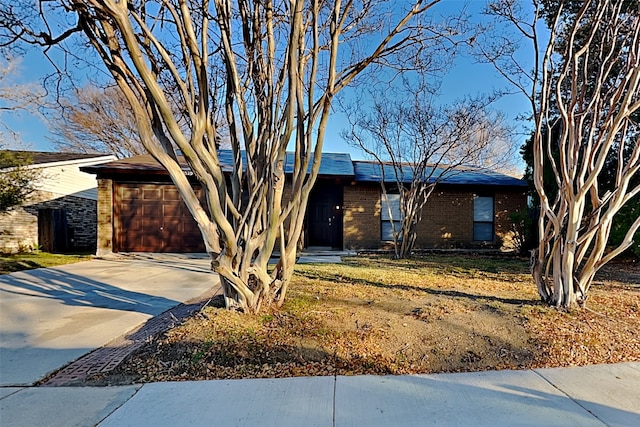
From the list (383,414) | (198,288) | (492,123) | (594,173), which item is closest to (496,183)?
(492,123)

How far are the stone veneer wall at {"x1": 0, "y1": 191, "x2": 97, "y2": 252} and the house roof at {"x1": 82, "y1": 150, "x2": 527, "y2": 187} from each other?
137 inches

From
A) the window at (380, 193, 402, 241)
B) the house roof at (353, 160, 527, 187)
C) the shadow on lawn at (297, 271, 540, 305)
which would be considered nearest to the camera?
the shadow on lawn at (297, 271, 540, 305)

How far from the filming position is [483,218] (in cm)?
1241

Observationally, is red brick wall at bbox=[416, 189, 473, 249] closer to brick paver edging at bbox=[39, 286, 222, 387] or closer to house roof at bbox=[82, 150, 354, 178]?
house roof at bbox=[82, 150, 354, 178]

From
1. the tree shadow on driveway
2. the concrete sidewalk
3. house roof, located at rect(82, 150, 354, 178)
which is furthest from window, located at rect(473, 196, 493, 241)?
Result: the tree shadow on driveway

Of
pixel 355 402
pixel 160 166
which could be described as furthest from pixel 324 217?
pixel 355 402

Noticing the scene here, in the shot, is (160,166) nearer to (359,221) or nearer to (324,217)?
(324,217)

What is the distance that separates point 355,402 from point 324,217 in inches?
436

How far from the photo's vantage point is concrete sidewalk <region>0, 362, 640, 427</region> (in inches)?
83.3

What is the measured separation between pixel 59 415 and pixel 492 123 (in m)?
11.3

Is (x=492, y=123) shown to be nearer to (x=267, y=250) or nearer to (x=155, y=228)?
(x=267, y=250)

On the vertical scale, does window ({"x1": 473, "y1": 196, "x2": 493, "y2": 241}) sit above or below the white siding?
below

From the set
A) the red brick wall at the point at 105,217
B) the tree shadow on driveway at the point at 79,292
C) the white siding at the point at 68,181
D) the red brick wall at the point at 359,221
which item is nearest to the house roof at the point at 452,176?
the red brick wall at the point at 359,221

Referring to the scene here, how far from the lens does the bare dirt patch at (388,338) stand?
9.22 ft
